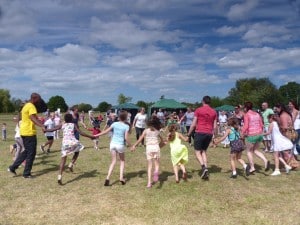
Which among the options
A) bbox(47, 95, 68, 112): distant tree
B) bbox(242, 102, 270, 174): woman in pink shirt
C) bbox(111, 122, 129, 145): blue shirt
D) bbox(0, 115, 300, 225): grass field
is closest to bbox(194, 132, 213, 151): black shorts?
bbox(0, 115, 300, 225): grass field

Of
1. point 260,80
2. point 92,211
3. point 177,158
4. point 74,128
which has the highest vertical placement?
point 260,80

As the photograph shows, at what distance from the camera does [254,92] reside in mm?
89500

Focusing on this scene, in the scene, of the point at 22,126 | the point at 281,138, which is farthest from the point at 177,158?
the point at 22,126

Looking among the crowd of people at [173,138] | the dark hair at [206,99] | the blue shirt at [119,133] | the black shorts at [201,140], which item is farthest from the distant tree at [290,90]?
the blue shirt at [119,133]

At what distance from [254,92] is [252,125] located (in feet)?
269

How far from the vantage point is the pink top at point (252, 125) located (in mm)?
10375

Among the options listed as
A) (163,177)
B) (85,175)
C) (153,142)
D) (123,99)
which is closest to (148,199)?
(153,142)

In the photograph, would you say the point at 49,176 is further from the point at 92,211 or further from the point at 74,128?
the point at 92,211

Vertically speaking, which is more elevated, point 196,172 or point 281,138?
point 281,138

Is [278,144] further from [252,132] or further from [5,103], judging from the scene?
[5,103]

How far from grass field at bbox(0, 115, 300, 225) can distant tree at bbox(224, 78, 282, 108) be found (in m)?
76.0

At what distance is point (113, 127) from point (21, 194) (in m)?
2.47

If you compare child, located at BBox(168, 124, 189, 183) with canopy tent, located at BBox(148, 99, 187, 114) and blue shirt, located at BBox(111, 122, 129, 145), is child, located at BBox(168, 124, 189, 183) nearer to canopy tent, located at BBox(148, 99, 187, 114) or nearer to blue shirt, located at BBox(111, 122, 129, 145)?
blue shirt, located at BBox(111, 122, 129, 145)

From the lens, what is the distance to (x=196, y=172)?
1051 cm
